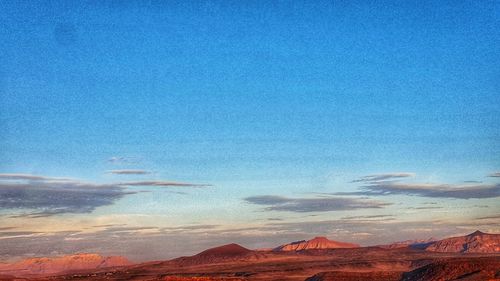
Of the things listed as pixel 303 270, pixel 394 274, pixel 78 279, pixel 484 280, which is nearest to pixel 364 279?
pixel 394 274

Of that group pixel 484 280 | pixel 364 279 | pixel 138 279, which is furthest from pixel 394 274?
pixel 138 279

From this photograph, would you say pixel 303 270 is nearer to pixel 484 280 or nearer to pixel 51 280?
pixel 51 280

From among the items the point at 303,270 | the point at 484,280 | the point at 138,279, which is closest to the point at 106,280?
the point at 138,279

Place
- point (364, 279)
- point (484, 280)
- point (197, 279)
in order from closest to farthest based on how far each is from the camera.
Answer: point (484, 280) → point (364, 279) → point (197, 279)

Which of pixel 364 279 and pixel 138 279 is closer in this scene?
pixel 364 279

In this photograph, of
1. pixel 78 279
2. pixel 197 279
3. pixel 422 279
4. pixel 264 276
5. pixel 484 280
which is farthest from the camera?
pixel 78 279

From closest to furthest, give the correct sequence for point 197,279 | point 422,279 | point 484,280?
point 484,280, point 422,279, point 197,279

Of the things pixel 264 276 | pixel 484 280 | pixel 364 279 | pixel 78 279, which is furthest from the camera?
pixel 78 279

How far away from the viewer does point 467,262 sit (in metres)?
109

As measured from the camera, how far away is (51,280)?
17338 cm

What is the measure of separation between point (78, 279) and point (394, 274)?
96581mm

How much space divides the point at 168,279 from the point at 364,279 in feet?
Result: 155

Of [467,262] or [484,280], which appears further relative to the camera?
[467,262]

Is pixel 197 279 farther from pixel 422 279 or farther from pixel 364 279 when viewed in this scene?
pixel 422 279
